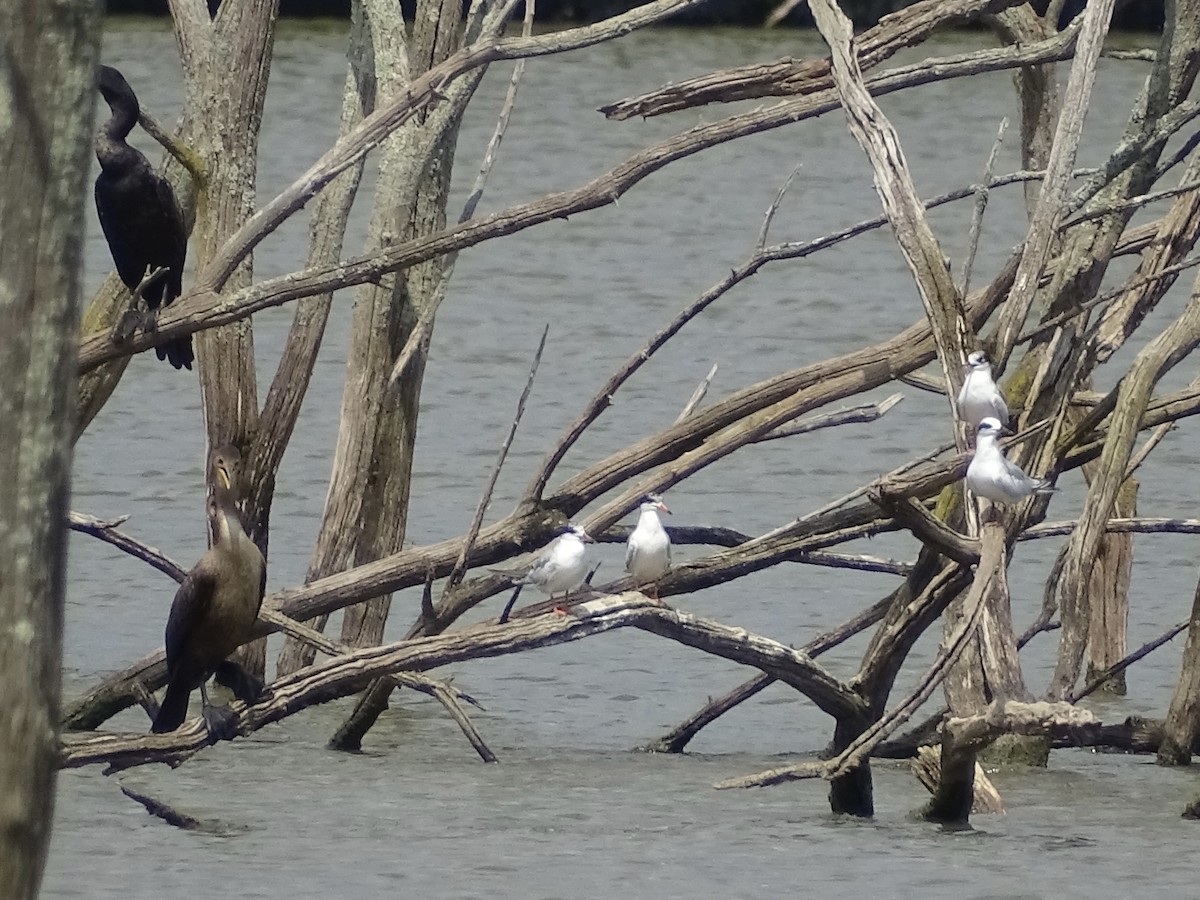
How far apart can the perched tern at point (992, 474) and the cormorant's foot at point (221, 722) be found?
182 cm

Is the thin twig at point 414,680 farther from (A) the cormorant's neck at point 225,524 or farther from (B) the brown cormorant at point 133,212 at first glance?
(B) the brown cormorant at point 133,212

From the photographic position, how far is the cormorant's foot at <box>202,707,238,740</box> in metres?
5.44

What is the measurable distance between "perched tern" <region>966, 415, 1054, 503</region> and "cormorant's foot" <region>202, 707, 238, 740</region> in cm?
182

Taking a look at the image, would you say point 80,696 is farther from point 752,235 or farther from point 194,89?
point 752,235

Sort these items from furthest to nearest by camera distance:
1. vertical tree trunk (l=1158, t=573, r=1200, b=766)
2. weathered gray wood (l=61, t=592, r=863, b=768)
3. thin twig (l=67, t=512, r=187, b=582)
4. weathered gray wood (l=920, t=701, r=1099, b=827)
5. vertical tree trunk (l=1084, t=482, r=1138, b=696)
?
vertical tree trunk (l=1084, t=482, r=1138, b=696), vertical tree trunk (l=1158, t=573, r=1200, b=766), thin twig (l=67, t=512, r=187, b=582), weathered gray wood (l=61, t=592, r=863, b=768), weathered gray wood (l=920, t=701, r=1099, b=827)

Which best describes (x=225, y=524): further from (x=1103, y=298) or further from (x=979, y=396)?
(x=1103, y=298)

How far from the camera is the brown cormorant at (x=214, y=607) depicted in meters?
6.18

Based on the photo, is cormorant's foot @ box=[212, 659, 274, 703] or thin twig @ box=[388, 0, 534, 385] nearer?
cormorant's foot @ box=[212, 659, 274, 703]

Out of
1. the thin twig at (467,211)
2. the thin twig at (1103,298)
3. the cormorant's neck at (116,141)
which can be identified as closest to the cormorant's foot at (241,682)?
the thin twig at (467,211)

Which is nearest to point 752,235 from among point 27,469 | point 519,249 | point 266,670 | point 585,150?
point 519,249

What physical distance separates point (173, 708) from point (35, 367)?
342 centimetres

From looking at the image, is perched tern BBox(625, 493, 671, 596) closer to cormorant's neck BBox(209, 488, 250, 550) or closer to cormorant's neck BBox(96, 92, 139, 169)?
cormorant's neck BBox(209, 488, 250, 550)

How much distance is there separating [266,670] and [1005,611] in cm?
335

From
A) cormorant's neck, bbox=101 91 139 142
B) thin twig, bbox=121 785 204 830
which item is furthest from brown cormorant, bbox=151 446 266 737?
cormorant's neck, bbox=101 91 139 142
